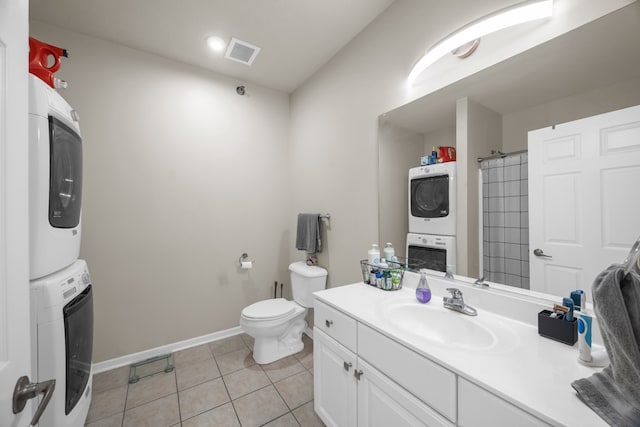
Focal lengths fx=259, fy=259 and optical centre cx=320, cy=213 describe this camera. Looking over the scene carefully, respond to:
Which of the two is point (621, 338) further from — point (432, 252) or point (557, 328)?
point (432, 252)

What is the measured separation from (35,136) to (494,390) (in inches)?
71.0

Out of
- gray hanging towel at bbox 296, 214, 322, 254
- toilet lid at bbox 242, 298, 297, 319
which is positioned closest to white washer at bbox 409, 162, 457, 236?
gray hanging towel at bbox 296, 214, 322, 254

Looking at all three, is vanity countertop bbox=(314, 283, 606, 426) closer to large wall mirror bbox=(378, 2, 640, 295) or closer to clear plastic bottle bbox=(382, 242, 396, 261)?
large wall mirror bbox=(378, 2, 640, 295)

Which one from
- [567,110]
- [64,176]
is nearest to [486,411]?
[567,110]

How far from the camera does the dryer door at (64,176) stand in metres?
1.14

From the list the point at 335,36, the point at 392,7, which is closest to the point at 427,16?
the point at 392,7

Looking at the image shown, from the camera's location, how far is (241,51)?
84.0 inches

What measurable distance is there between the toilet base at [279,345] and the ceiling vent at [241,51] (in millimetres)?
2287

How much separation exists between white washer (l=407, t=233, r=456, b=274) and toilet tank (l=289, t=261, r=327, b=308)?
0.92m

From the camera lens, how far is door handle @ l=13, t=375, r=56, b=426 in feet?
1.74

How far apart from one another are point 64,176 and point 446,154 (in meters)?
1.88

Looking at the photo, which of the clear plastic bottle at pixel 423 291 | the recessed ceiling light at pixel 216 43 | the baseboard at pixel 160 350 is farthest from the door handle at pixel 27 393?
the recessed ceiling light at pixel 216 43

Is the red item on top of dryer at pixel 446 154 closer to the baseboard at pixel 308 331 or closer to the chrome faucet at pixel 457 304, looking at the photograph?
the chrome faucet at pixel 457 304

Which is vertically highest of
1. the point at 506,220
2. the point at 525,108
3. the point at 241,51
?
the point at 241,51
